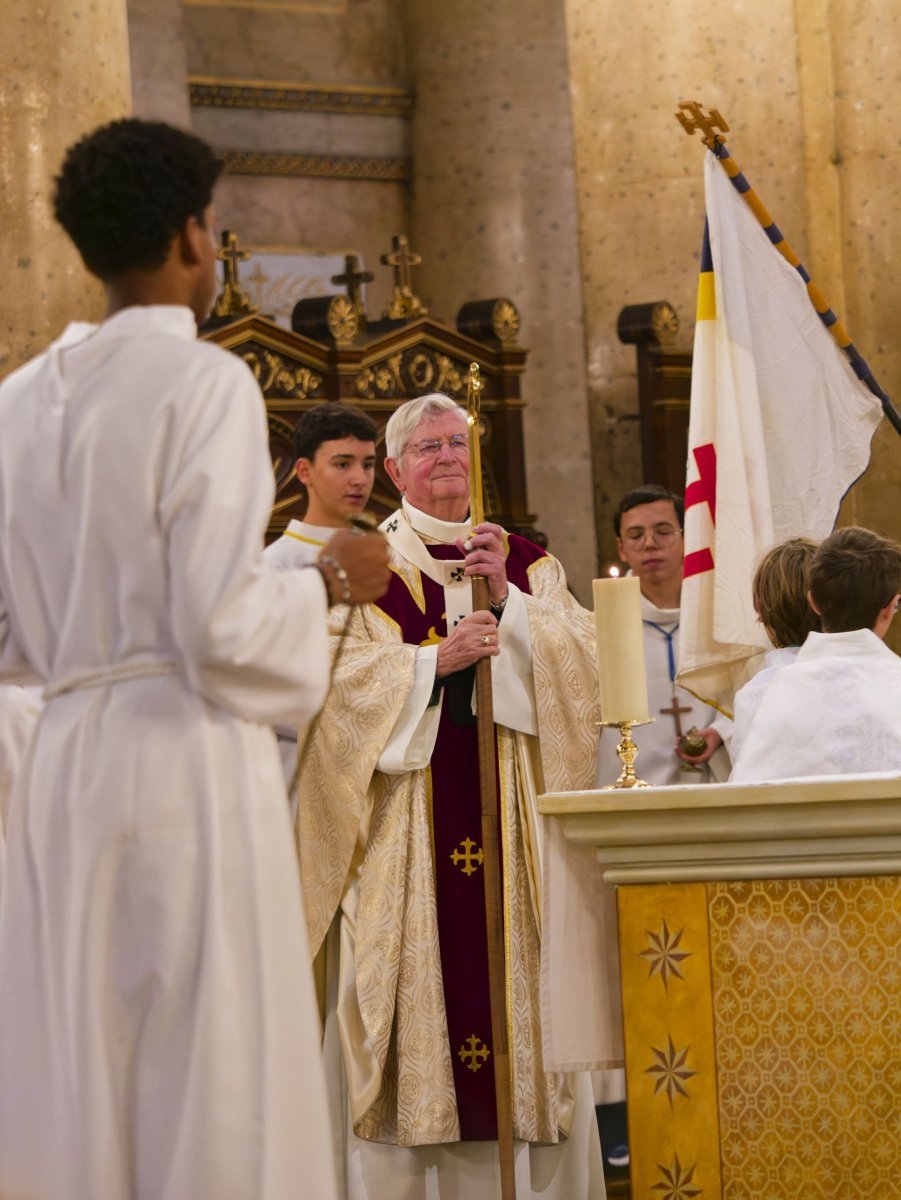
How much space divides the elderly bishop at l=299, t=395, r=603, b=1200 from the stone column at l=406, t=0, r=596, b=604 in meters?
5.07

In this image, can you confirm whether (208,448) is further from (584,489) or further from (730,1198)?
(584,489)

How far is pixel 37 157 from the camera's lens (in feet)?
19.6

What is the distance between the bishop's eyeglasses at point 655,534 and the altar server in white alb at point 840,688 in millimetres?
1986

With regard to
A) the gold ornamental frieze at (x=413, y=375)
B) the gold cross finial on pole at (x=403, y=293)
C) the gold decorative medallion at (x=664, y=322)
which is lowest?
A: the gold ornamental frieze at (x=413, y=375)

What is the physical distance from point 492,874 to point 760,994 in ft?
3.80

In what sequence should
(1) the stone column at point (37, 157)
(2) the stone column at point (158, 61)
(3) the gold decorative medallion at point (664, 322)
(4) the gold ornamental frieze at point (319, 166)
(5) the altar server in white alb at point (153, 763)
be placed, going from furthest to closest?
1. (4) the gold ornamental frieze at point (319, 166)
2. (2) the stone column at point (158, 61)
3. (3) the gold decorative medallion at point (664, 322)
4. (1) the stone column at point (37, 157)
5. (5) the altar server in white alb at point (153, 763)

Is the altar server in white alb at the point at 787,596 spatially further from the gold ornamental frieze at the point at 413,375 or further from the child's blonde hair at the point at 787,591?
the gold ornamental frieze at the point at 413,375

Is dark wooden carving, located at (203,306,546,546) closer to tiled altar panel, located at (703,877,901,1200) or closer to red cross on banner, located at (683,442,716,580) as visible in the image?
red cross on banner, located at (683,442,716,580)

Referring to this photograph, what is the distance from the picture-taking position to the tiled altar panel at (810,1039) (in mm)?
3174

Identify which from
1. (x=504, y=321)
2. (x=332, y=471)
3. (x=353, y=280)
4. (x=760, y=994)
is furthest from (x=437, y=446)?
(x=504, y=321)

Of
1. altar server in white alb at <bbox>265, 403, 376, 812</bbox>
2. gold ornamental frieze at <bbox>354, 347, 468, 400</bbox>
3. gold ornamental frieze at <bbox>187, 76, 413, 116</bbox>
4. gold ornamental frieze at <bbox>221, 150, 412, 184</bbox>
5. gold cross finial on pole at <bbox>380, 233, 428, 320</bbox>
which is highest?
gold ornamental frieze at <bbox>187, 76, 413, 116</bbox>

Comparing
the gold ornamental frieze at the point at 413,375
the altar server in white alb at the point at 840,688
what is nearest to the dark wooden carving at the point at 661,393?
the gold ornamental frieze at the point at 413,375

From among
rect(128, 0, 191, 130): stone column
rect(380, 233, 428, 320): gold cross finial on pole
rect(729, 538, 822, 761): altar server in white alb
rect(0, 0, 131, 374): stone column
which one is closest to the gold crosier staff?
rect(729, 538, 822, 761): altar server in white alb

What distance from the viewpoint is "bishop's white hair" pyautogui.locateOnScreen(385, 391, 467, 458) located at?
4.77 meters
